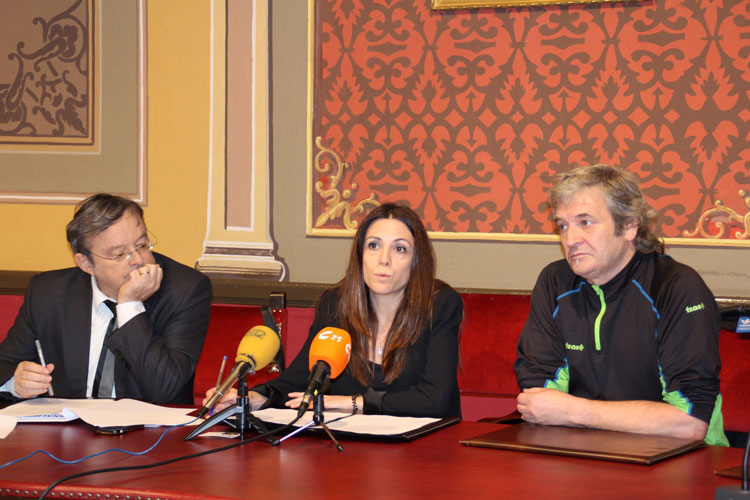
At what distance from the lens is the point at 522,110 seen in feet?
11.6

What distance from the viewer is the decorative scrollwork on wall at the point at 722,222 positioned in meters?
3.29

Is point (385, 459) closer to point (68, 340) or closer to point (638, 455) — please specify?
point (638, 455)

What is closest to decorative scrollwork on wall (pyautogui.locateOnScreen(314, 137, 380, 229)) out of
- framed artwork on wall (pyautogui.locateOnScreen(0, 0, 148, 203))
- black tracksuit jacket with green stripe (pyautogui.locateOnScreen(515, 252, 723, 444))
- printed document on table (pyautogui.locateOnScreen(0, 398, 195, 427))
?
framed artwork on wall (pyautogui.locateOnScreen(0, 0, 148, 203))

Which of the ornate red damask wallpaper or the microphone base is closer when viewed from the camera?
the microphone base

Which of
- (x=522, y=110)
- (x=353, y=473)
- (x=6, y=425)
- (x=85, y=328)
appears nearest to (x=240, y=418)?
(x=353, y=473)

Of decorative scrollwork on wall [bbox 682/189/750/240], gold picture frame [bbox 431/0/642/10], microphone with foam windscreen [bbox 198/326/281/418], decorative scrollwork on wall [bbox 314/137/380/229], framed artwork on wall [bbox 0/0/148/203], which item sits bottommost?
microphone with foam windscreen [bbox 198/326/281/418]

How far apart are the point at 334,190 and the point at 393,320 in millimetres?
1174

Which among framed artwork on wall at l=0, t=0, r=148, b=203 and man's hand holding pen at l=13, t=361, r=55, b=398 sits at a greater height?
framed artwork on wall at l=0, t=0, r=148, b=203

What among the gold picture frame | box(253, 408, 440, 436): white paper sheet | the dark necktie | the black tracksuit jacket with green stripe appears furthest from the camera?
the gold picture frame

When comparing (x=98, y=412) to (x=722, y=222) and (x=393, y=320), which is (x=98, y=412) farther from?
(x=722, y=222)

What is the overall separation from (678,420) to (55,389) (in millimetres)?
1928

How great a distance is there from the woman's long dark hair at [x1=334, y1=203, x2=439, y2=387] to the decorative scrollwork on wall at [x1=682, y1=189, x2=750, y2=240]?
4.08 ft

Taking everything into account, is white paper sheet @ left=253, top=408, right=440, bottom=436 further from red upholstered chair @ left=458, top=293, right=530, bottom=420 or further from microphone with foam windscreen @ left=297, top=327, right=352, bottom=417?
red upholstered chair @ left=458, top=293, right=530, bottom=420

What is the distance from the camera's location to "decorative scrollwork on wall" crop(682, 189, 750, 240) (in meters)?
3.29
